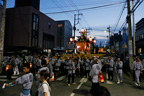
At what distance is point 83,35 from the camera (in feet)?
77.2

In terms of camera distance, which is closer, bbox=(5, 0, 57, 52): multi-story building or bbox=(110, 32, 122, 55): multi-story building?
bbox=(5, 0, 57, 52): multi-story building

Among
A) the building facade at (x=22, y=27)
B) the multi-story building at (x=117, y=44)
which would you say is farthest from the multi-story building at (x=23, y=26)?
the multi-story building at (x=117, y=44)

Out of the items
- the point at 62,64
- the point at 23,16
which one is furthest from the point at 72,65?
the point at 23,16

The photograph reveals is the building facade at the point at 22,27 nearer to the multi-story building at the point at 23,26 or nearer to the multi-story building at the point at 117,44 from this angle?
the multi-story building at the point at 23,26

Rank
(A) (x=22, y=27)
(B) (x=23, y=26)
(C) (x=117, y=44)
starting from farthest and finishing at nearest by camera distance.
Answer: (C) (x=117, y=44)
(A) (x=22, y=27)
(B) (x=23, y=26)

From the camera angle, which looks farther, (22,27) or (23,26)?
(22,27)

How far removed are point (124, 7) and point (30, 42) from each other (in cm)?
2215

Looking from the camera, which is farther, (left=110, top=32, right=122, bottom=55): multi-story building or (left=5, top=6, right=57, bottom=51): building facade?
(left=110, top=32, right=122, bottom=55): multi-story building

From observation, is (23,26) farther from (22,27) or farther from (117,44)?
(117,44)

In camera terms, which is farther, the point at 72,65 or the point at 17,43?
the point at 17,43

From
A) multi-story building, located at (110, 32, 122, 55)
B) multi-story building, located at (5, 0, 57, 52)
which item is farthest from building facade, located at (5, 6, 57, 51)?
multi-story building, located at (110, 32, 122, 55)

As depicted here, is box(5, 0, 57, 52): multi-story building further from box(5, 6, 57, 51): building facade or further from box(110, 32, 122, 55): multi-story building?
box(110, 32, 122, 55): multi-story building

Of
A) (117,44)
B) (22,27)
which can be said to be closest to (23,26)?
(22,27)

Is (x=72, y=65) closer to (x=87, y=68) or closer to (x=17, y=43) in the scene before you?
(x=87, y=68)
